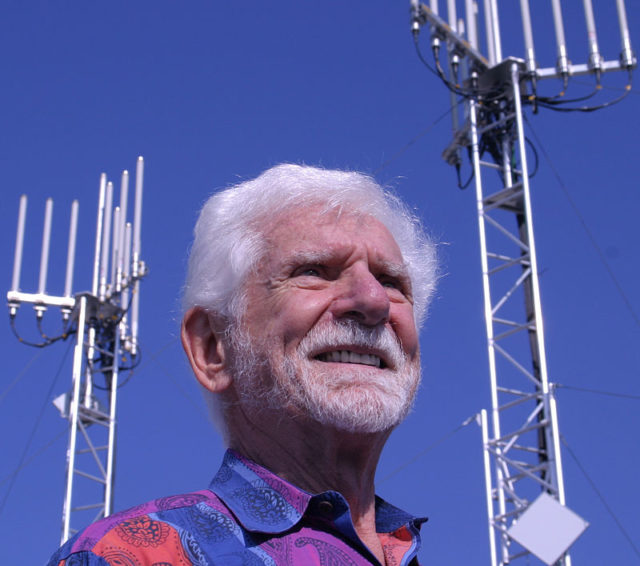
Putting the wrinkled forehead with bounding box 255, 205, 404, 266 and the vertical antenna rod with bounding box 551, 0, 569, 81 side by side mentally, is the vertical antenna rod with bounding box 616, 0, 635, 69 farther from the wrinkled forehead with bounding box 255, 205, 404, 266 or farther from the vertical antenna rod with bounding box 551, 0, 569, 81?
the wrinkled forehead with bounding box 255, 205, 404, 266

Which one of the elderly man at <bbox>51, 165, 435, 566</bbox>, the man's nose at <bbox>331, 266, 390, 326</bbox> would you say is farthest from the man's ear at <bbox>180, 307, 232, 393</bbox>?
the man's nose at <bbox>331, 266, 390, 326</bbox>

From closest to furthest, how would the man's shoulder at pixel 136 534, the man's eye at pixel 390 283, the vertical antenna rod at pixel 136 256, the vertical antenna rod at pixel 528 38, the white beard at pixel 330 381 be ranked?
the man's shoulder at pixel 136 534
the white beard at pixel 330 381
the man's eye at pixel 390 283
the vertical antenna rod at pixel 528 38
the vertical antenna rod at pixel 136 256

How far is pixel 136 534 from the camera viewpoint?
1.51 m

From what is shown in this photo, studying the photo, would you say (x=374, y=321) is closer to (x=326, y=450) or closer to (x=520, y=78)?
(x=326, y=450)

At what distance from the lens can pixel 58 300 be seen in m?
12.1

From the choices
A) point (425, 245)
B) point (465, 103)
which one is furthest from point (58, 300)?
point (425, 245)

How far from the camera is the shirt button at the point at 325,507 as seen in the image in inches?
66.4

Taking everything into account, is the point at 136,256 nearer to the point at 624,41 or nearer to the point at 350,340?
the point at 624,41

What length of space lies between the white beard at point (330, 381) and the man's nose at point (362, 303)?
18 mm

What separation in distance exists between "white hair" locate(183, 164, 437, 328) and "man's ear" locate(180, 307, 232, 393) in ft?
0.10

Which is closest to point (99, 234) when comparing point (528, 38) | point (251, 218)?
point (528, 38)

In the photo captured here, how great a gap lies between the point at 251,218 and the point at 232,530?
2.21ft

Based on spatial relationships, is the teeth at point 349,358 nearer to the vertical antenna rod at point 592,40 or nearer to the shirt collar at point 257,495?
the shirt collar at point 257,495

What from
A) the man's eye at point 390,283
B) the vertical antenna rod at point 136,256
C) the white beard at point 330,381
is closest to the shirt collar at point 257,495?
the white beard at point 330,381
